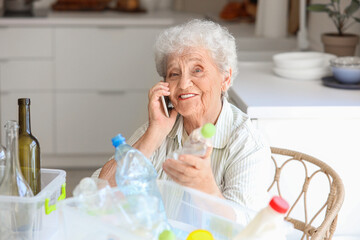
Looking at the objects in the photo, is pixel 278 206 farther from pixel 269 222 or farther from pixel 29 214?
pixel 29 214

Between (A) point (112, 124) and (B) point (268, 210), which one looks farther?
(A) point (112, 124)

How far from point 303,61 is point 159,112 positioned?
3.32ft

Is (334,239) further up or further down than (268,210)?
further down

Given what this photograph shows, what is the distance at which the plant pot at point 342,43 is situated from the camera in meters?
2.75

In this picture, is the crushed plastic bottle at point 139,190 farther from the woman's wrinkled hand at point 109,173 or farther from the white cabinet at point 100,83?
the white cabinet at point 100,83

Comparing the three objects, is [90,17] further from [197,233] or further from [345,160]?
[197,233]

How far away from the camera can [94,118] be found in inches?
153

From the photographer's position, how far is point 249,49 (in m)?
3.44

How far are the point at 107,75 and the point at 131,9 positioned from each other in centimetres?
52

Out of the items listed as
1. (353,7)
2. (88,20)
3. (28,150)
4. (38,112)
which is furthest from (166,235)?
(38,112)

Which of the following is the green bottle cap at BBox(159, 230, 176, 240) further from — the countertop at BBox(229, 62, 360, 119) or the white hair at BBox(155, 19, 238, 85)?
the countertop at BBox(229, 62, 360, 119)

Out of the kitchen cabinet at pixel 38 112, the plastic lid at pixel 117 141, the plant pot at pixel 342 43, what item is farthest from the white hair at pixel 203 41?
the kitchen cabinet at pixel 38 112

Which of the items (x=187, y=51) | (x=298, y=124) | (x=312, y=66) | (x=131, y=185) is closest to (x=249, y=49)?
(x=312, y=66)

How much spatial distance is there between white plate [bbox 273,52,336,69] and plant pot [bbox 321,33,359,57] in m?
0.11
